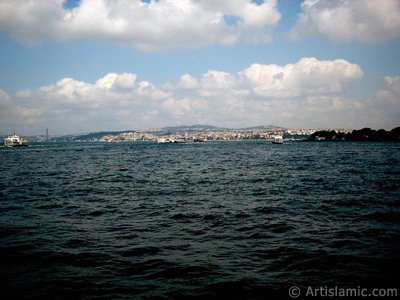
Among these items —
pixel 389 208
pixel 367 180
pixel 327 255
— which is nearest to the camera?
pixel 327 255

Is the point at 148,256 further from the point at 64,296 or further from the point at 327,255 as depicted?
the point at 327,255

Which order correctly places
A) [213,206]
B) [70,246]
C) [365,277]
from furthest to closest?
[213,206] → [70,246] → [365,277]

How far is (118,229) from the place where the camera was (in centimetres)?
1438

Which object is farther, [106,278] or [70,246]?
[70,246]

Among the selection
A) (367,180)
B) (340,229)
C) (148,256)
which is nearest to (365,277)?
(340,229)

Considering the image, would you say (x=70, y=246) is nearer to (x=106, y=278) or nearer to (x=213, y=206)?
(x=106, y=278)

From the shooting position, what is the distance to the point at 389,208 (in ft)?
57.7

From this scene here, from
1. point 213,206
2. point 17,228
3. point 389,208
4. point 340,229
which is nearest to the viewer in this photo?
point 340,229

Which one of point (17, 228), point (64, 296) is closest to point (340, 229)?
point (64, 296)

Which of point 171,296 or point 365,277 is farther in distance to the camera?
point 365,277

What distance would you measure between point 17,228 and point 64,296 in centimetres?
819

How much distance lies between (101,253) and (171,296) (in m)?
4.19

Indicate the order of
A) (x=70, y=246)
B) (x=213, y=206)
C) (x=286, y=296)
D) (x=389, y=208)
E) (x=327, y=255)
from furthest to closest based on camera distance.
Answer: (x=213, y=206) → (x=389, y=208) → (x=70, y=246) → (x=327, y=255) → (x=286, y=296)

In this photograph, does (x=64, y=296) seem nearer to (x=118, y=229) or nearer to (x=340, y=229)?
(x=118, y=229)
